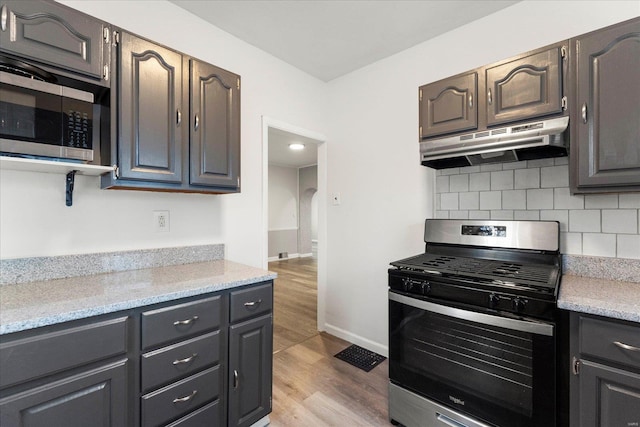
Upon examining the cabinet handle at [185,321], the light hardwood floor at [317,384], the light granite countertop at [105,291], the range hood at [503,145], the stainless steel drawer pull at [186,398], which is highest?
the range hood at [503,145]

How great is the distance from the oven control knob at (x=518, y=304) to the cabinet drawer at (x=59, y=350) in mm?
1701

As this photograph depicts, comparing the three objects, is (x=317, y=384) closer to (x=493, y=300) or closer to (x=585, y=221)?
(x=493, y=300)

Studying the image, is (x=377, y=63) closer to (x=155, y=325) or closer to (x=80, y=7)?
(x=80, y=7)

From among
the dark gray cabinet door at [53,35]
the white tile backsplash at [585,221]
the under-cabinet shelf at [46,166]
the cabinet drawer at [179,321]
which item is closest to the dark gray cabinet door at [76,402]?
the cabinet drawer at [179,321]

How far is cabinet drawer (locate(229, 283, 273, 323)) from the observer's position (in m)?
1.56

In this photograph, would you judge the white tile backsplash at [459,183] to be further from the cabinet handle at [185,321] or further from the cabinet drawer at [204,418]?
the cabinet drawer at [204,418]

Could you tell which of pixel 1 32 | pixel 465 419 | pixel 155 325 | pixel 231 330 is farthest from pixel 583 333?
pixel 1 32

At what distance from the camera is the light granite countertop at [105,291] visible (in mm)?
1035

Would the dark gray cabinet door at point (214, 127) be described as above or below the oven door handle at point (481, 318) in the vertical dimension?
above

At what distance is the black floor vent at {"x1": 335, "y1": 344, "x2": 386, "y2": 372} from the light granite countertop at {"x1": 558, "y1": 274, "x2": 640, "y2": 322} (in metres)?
1.55

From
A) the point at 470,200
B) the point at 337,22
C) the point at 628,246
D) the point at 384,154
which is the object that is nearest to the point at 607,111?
the point at 628,246

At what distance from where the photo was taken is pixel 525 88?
1627 millimetres

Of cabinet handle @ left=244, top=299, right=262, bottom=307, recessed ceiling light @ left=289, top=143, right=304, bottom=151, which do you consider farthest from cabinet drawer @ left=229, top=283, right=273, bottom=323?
recessed ceiling light @ left=289, top=143, right=304, bottom=151

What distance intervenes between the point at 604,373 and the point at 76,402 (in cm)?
206
